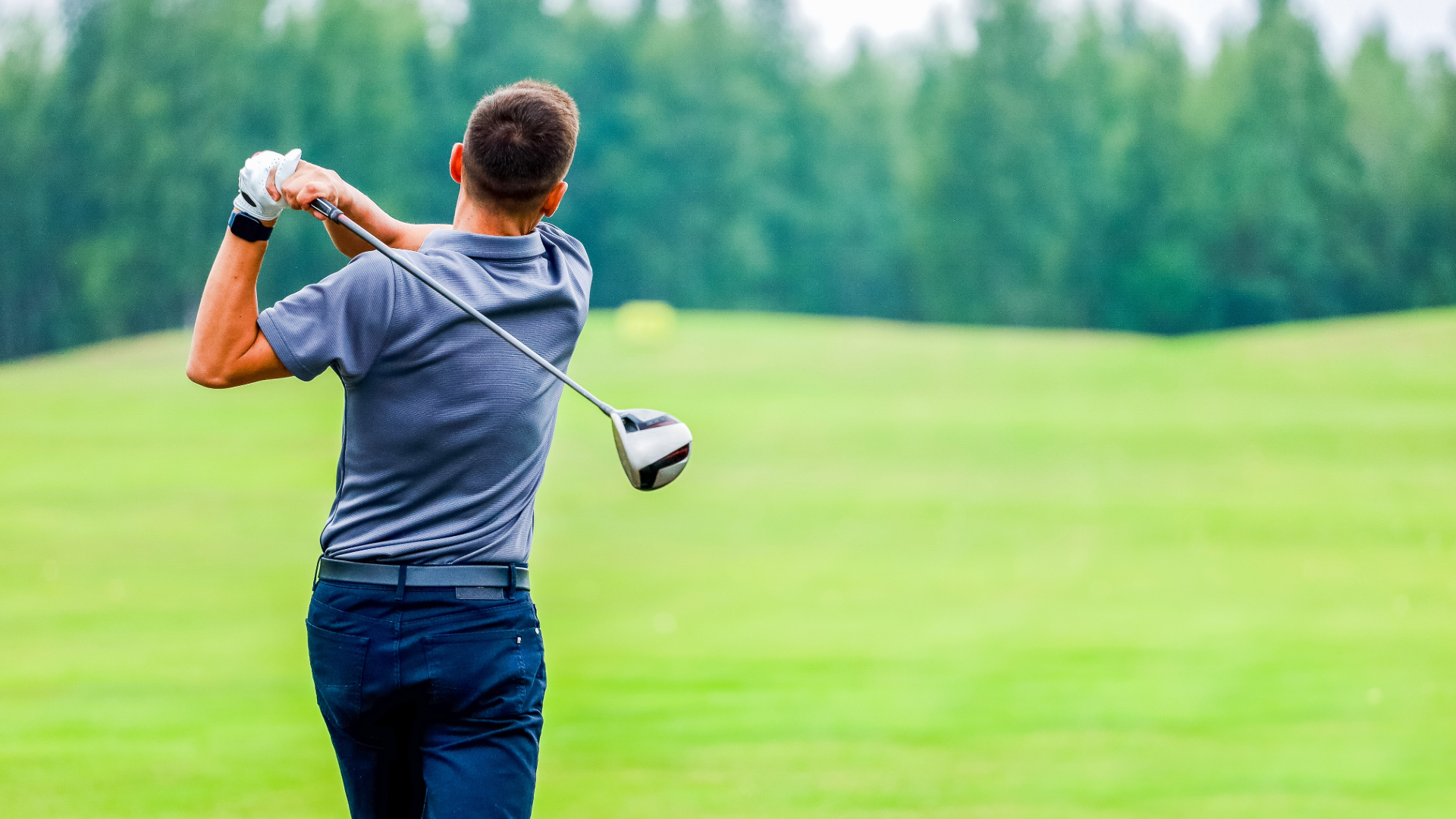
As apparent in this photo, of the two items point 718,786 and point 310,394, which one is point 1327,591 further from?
point 310,394

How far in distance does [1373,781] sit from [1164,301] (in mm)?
67418

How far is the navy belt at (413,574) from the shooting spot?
2.84 meters

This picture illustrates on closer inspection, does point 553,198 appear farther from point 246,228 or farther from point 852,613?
point 852,613

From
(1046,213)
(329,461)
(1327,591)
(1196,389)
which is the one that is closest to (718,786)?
(1327,591)

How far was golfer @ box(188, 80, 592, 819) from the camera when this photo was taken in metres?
2.78

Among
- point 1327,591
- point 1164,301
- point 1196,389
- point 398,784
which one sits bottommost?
point 1164,301

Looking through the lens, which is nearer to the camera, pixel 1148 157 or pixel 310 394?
pixel 310 394

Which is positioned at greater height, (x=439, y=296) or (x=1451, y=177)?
(x=439, y=296)

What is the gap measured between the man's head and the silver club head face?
436 millimetres

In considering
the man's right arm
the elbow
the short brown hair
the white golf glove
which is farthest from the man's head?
the elbow

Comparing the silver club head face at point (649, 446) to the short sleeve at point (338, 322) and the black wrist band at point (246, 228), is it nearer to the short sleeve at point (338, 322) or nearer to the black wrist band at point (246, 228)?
the short sleeve at point (338, 322)

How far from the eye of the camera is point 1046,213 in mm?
72062

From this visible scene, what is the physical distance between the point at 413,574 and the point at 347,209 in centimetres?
67

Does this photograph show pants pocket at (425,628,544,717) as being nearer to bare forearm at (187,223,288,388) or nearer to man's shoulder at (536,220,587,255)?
bare forearm at (187,223,288,388)
